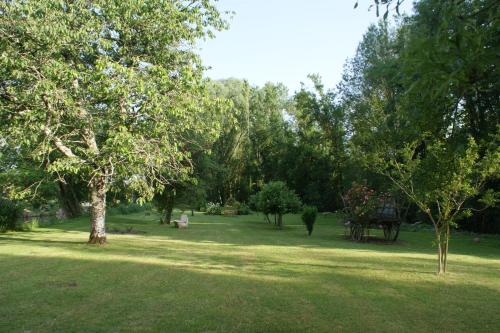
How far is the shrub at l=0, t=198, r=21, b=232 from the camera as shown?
18681 mm

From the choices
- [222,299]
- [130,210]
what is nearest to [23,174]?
[130,210]

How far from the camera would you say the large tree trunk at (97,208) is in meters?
13.8

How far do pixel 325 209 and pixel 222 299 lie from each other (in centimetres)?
3574

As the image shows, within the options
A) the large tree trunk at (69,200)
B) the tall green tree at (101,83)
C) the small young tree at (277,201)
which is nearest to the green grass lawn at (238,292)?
the tall green tree at (101,83)

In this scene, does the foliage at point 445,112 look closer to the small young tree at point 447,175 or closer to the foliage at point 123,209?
the small young tree at point 447,175

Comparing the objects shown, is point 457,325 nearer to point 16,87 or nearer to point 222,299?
point 222,299

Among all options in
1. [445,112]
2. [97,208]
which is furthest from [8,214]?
[445,112]

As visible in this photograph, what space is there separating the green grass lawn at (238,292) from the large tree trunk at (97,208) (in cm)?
102

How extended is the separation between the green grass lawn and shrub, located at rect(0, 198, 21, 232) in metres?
6.46

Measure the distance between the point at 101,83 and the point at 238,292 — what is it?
7564 millimetres

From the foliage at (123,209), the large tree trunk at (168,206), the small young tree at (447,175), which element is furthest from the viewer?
the foliage at (123,209)

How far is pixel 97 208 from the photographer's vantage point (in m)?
13.9

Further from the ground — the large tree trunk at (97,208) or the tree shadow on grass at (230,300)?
the large tree trunk at (97,208)

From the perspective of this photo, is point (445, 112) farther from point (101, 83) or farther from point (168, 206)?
point (168, 206)
